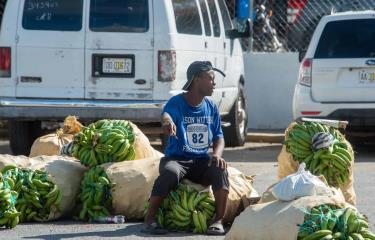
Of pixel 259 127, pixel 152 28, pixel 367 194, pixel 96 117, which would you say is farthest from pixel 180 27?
pixel 259 127

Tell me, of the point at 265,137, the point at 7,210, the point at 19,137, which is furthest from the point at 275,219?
the point at 265,137

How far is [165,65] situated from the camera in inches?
488

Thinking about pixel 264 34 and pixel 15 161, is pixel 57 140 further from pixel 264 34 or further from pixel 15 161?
pixel 264 34

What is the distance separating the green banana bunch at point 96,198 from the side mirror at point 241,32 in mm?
6376

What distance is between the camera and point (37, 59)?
492 inches

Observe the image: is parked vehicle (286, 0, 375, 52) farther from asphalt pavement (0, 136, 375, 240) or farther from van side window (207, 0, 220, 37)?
van side window (207, 0, 220, 37)

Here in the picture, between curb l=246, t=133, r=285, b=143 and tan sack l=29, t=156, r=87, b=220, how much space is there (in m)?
6.99

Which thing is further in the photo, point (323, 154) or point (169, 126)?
point (323, 154)

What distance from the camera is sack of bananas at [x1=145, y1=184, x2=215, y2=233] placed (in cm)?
819

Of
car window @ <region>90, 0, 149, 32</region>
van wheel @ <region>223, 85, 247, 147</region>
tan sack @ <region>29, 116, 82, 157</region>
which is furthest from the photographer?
van wheel @ <region>223, 85, 247, 147</region>

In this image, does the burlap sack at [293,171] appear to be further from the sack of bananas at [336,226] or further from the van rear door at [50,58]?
the van rear door at [50,58]

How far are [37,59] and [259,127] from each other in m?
5.39

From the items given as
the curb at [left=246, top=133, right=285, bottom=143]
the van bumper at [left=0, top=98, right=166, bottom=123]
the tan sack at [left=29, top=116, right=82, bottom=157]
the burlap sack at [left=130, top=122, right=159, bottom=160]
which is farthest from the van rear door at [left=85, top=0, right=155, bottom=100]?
the curb at [left=246, top=133, right=285, bottom=143]

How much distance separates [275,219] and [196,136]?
56.2 inches
